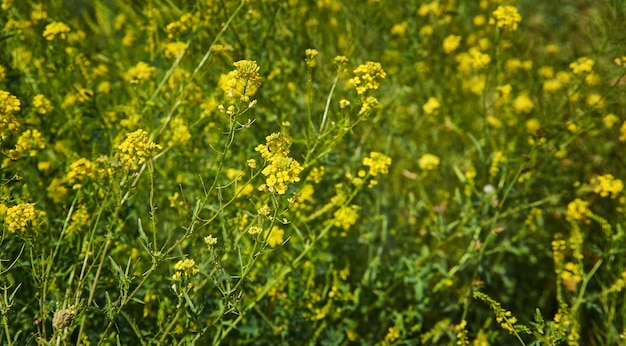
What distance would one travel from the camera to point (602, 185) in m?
2.46

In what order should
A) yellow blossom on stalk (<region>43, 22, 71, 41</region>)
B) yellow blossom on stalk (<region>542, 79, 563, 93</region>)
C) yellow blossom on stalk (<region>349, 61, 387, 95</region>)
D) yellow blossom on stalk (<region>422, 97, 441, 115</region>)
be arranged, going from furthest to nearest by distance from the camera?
yellow blossom on stalk (<region>542, 79, 563, 93</region>), yellow blossom on stalk (<region>422, 97, 441, 115</region>), yellow blossom on stalk (<region>43, 22, 71, 41</region>), yellow blossom on stalk (<region>349, 61, 387, 95</region>)

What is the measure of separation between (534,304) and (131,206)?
1869 mm

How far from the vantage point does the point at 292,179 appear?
1.59 m

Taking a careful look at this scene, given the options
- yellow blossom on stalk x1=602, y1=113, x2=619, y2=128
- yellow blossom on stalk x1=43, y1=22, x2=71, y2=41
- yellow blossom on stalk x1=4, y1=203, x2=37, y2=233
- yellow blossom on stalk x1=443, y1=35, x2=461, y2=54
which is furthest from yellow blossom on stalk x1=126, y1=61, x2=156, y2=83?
yellow blossom on stalk x1=602, y1=113, x2=619, y2=128

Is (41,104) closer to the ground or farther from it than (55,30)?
closer to the ground

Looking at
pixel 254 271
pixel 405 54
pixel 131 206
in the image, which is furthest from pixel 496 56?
pixel 131 206

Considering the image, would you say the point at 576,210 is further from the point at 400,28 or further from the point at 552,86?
the point at 400,28

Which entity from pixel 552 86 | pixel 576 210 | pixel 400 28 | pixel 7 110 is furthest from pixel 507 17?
pixel 7 110

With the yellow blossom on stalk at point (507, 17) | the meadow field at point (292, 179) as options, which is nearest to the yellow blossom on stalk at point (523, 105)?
the meadow field at point (292, 179)

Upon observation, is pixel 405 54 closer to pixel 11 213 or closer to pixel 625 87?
pixel 625 87

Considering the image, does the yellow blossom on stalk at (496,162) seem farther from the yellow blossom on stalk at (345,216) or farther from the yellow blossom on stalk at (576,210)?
the yellow blossom on stalk at (345,216)

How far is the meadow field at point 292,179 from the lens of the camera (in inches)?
75.9

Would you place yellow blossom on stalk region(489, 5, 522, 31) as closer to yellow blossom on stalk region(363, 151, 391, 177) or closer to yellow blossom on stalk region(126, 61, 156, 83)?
yellow blossom on stalk region(363, 151, 391, 177)

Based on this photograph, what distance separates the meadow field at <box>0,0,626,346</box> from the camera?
1.93 meters
